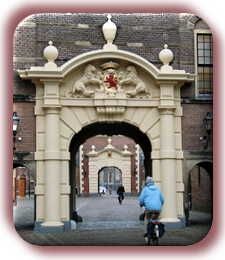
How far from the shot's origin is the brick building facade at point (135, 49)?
4.93m

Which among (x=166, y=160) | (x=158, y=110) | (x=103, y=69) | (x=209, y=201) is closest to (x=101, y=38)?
(x=103, y=69)

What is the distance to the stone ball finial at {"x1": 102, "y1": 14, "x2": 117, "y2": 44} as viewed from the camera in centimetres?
494

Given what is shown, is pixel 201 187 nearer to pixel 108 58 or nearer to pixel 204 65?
pixel 204 65

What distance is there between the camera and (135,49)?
16.8 ft

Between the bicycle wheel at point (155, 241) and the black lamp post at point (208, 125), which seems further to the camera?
the black lamp post at point (208, 125)

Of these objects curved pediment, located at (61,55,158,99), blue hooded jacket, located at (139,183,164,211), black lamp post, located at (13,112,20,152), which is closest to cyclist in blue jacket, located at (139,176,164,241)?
blue hooded jacket, located at (139,183,164,211)

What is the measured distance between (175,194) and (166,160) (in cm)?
29

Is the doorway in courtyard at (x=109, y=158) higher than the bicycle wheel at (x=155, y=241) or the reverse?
higher

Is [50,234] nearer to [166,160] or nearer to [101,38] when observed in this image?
[166,160]

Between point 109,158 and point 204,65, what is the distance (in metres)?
1.05

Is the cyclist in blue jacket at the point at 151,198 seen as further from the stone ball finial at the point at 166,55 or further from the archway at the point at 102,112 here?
the stone ball finial at the point at 166,55

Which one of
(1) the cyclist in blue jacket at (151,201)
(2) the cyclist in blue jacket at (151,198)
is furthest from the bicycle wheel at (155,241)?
(2) the cyclist in blue jacket at (151,198)

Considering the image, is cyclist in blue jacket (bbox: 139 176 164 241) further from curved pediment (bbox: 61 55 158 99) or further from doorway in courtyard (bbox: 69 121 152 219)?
curved pediment (bbox: 61 55 158 99)

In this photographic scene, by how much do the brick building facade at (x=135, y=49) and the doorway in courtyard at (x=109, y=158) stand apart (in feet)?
1.08
